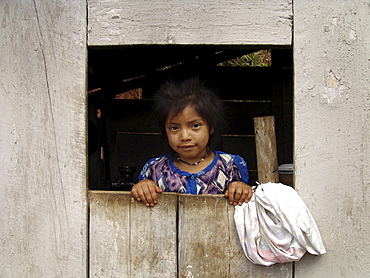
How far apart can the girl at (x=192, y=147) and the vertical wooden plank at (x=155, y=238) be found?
225mm

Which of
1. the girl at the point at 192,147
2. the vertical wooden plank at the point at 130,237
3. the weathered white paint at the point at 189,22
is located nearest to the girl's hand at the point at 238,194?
the girl at the point at 192,147

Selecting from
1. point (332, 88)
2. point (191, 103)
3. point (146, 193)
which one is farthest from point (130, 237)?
point (332, 88)

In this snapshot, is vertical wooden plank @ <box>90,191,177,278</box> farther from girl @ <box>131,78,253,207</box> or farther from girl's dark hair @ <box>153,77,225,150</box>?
girl's dark hair @ <box>153,77,225,150</box>

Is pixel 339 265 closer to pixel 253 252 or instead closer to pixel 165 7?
pixel 253 252

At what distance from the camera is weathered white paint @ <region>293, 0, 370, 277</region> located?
5.77 feet

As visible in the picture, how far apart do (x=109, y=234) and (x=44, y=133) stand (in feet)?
1.84

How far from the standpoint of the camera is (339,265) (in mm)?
1797

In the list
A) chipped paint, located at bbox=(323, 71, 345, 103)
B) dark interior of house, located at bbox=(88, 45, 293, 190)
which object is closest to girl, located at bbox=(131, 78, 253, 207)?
chipped paint, located at bbox=(323, 71, 345, 103)

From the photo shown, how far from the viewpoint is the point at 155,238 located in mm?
1881

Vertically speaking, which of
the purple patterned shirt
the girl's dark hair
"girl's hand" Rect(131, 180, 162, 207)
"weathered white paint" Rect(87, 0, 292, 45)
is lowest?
"girl's hand" Rect(131, 180, 162, 207)

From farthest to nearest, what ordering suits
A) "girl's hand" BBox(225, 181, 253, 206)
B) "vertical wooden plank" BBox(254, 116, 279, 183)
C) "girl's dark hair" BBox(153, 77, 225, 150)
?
"girl's dark hair" BBox(153, 77, 225, 150)
"vertical wooden plank" BBox(254, 116, 279, 183)
"girl's hand" BBox(225, 181, 253, 206)

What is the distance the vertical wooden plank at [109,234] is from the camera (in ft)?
6.16

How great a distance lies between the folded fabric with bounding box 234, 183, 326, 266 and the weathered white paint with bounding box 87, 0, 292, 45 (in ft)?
2.23

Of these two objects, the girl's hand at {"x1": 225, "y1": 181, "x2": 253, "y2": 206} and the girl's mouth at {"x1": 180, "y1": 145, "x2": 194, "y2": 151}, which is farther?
the girl's mouth at {"x1": 180, "y1": 145, "x2": 194, "y2": 151}
